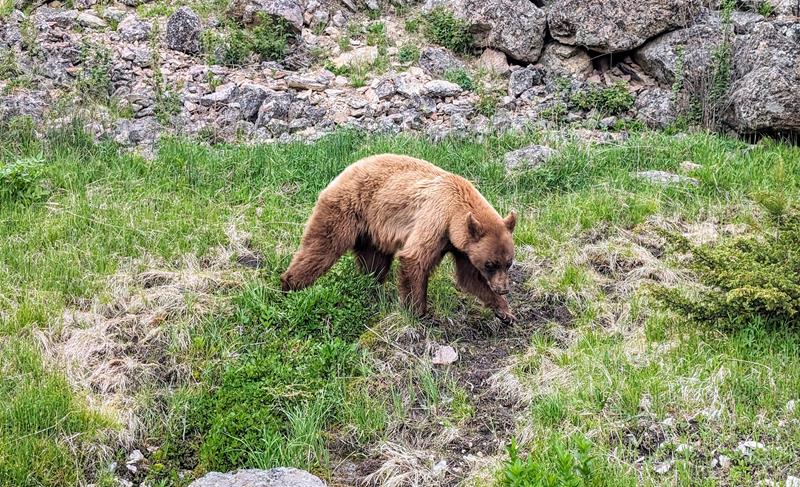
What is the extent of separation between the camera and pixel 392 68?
38.0 ft

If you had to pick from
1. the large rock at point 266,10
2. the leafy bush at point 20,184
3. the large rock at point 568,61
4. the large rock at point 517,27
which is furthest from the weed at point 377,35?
the leafy bush at point 20,184

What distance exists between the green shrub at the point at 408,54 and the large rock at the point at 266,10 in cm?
164

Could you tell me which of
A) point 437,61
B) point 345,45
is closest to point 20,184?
point 345,45

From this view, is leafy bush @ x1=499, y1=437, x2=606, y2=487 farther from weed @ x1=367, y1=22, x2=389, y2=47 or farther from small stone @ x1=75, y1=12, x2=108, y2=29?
small stone @ x1=75, y1=12, x2=108, y2=29

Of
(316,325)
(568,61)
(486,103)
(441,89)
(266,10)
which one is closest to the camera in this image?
(316,325)

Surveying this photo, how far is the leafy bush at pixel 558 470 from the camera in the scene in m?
4.02

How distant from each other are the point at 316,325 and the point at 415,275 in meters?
0.86

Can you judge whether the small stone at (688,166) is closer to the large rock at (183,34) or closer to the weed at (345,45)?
the weed at (345,45)

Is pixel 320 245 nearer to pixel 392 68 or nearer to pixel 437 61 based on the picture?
pixel 392 68

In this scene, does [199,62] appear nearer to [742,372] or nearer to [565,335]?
[565,335]

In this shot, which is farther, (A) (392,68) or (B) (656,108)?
(A) (392,68)

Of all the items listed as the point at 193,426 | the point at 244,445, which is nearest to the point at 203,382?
the point at 193,426

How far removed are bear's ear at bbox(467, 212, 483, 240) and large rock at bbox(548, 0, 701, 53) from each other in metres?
5.97

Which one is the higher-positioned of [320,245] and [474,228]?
[474,228]
